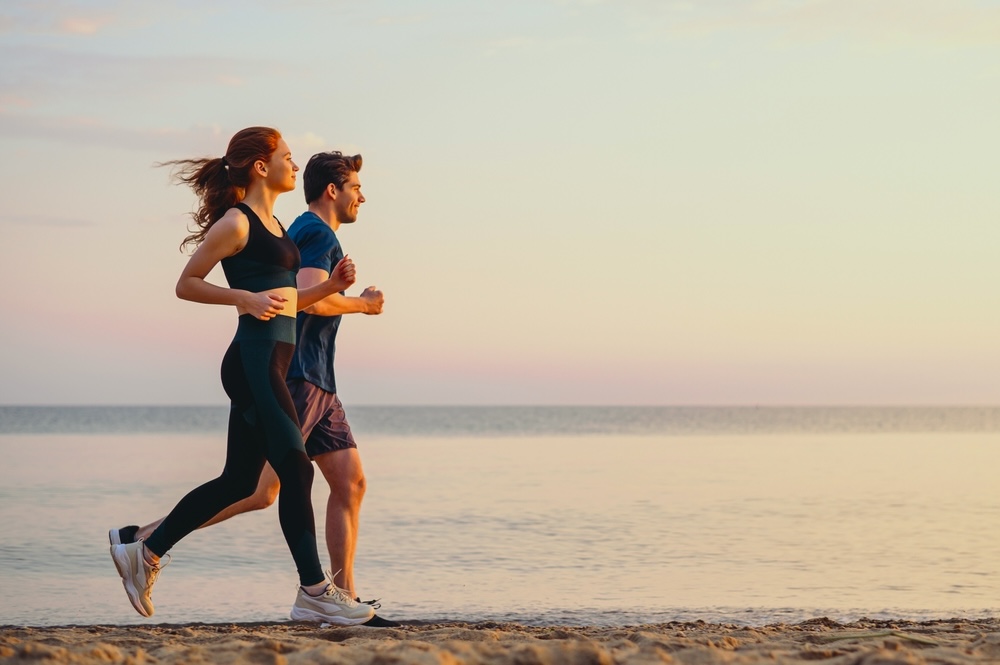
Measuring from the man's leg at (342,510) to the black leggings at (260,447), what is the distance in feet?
1.35

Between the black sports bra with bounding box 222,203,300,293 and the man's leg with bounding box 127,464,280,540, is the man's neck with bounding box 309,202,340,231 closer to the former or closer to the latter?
the black sports bra with bounding box 222,203,300,293

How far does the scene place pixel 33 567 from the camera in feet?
26.9

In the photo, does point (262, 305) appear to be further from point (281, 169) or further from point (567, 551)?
point (567, 551)

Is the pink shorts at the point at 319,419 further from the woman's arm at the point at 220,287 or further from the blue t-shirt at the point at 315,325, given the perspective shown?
the woman's arm at the point at 220,287

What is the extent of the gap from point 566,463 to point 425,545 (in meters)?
11.7

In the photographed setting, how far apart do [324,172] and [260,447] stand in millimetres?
1414

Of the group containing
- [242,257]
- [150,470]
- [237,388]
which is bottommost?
[150,470]

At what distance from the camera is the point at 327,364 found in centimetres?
517

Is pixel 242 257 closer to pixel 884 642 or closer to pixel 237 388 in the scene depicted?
pixel 237 388

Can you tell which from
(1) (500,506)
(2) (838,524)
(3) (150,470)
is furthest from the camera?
(3) (150,470)

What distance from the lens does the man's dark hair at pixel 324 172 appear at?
209 inches

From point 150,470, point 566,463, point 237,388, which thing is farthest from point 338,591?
point 566,463

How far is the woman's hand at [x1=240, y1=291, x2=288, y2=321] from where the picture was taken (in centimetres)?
450

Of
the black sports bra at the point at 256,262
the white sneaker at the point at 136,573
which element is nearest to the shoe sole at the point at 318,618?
the white sneaker at the point at 136,573
